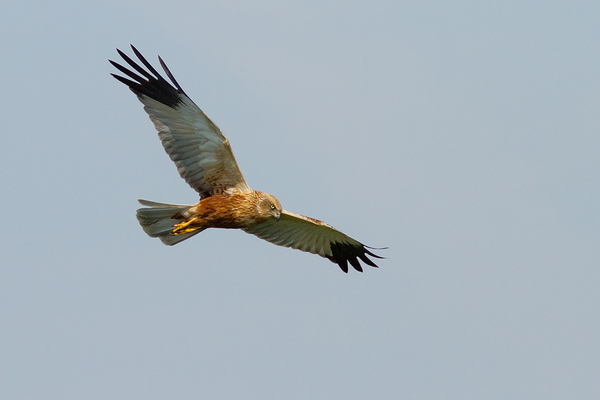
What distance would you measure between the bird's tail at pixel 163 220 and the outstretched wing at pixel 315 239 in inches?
56.0

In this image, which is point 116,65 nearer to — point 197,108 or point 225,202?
point 197,108

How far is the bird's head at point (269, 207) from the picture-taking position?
12.6 meters

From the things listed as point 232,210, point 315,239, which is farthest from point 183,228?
point 315,239

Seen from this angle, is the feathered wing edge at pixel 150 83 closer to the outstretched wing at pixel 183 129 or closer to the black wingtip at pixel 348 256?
the outstretched wing at pixel 183 129

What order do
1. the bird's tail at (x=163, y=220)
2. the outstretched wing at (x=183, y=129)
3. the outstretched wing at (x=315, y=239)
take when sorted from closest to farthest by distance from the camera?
1. the outstretched wing at (x=183, y=129)
2. the bird's tail at (x=163, y=220)
3. the outstretched wing at (x=315, y=239)

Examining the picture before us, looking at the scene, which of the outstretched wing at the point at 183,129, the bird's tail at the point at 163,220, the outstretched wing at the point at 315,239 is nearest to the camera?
the outstretched wing at the point at 183,129

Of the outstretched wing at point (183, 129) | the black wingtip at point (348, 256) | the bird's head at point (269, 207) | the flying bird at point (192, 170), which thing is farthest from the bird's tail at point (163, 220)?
the black wingtip at point (348, 256)

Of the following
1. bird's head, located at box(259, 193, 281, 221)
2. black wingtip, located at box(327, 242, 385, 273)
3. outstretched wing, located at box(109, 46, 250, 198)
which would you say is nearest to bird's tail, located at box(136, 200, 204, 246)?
outstretched wing, located at box(109, 46, 250, 198)

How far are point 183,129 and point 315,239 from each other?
3.60m

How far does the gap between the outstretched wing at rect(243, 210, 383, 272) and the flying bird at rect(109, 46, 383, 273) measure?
3.40 ft

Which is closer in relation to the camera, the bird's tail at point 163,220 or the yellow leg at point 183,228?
the yellow leg at point 183,228

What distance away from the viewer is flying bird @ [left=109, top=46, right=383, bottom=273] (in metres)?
12.3

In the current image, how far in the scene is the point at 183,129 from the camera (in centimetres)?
1241

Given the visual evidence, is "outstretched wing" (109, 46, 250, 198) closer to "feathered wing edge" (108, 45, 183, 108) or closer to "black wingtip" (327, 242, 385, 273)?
"feathered wing edge" (108, 45, 183, 108)
